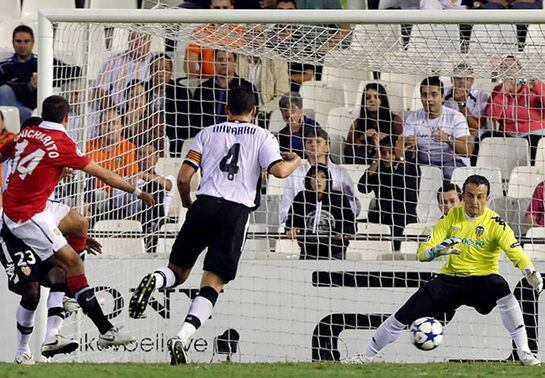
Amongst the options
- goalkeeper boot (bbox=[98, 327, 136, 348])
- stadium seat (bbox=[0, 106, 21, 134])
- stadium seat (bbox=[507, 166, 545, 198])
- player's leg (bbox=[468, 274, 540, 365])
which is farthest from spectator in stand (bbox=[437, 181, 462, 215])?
stadium seat (bbox=[0, 106, 21, 134])

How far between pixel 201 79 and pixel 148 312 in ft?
8.22

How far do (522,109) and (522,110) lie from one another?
1cm

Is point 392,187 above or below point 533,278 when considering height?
above

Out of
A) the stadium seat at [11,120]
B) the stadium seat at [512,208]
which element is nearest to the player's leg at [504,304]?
the stadium seat at [512,208]

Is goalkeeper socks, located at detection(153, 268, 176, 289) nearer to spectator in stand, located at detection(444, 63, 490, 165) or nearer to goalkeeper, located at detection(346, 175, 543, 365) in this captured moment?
goalkeeper, located at detection(346, 175, 543, 365)

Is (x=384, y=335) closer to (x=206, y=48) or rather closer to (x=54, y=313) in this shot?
(x=54, y=313)

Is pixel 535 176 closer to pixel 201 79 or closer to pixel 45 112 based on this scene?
pixel 201 79

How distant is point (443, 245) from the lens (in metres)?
11.1

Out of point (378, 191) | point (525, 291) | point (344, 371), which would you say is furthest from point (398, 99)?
point (344, 371)

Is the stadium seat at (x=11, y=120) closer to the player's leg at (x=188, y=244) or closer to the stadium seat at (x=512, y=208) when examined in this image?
the player's leg at (x=188, y=244)

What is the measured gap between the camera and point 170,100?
12930 millimetres

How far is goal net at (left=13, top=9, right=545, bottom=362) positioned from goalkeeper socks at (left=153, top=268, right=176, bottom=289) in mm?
2140

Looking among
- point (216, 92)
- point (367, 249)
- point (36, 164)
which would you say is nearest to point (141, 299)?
point (36, 164)

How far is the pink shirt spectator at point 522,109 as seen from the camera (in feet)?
45.2
